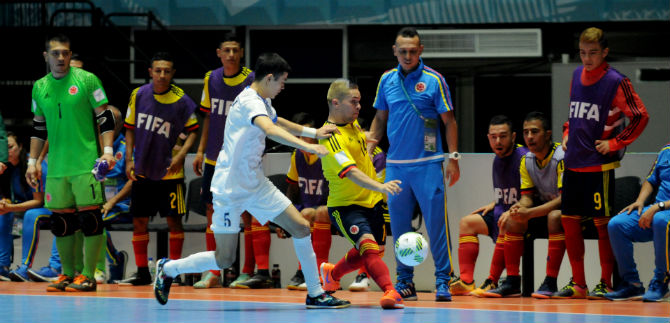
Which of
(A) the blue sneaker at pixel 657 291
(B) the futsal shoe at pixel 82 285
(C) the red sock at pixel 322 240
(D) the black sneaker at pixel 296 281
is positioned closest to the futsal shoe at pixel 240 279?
(D) the black sneaker at pixel 296 281

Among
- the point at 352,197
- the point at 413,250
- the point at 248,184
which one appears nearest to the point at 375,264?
the point at 413,250

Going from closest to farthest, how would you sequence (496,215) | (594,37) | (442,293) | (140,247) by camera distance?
(442,293) < (594,37) < (496,215) < (140,247)

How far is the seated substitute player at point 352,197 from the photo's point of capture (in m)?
6.72

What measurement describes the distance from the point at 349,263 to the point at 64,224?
2658 mm

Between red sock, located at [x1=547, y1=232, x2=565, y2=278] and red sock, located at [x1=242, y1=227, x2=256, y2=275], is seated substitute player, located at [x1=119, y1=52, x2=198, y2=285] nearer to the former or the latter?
red sock, located at [x1=242, y1=227, x2=256, y2=275]

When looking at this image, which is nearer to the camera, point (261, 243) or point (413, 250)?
point (413, 250)

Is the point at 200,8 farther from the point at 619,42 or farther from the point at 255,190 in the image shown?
the point at 255,190

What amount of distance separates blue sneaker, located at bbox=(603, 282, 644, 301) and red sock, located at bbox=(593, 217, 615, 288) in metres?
0.23

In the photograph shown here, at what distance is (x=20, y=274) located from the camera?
9.74 metres

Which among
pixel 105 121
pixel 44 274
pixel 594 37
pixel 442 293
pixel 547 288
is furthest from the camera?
pixel 44 274

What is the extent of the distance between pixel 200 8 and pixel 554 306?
928 centimetres

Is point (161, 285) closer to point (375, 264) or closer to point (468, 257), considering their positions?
point (375, 264)

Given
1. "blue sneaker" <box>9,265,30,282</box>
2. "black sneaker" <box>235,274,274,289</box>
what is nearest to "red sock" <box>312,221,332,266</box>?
"black sneaker" <box>235,274,274,289</box>

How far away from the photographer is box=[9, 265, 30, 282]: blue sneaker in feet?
31.9
